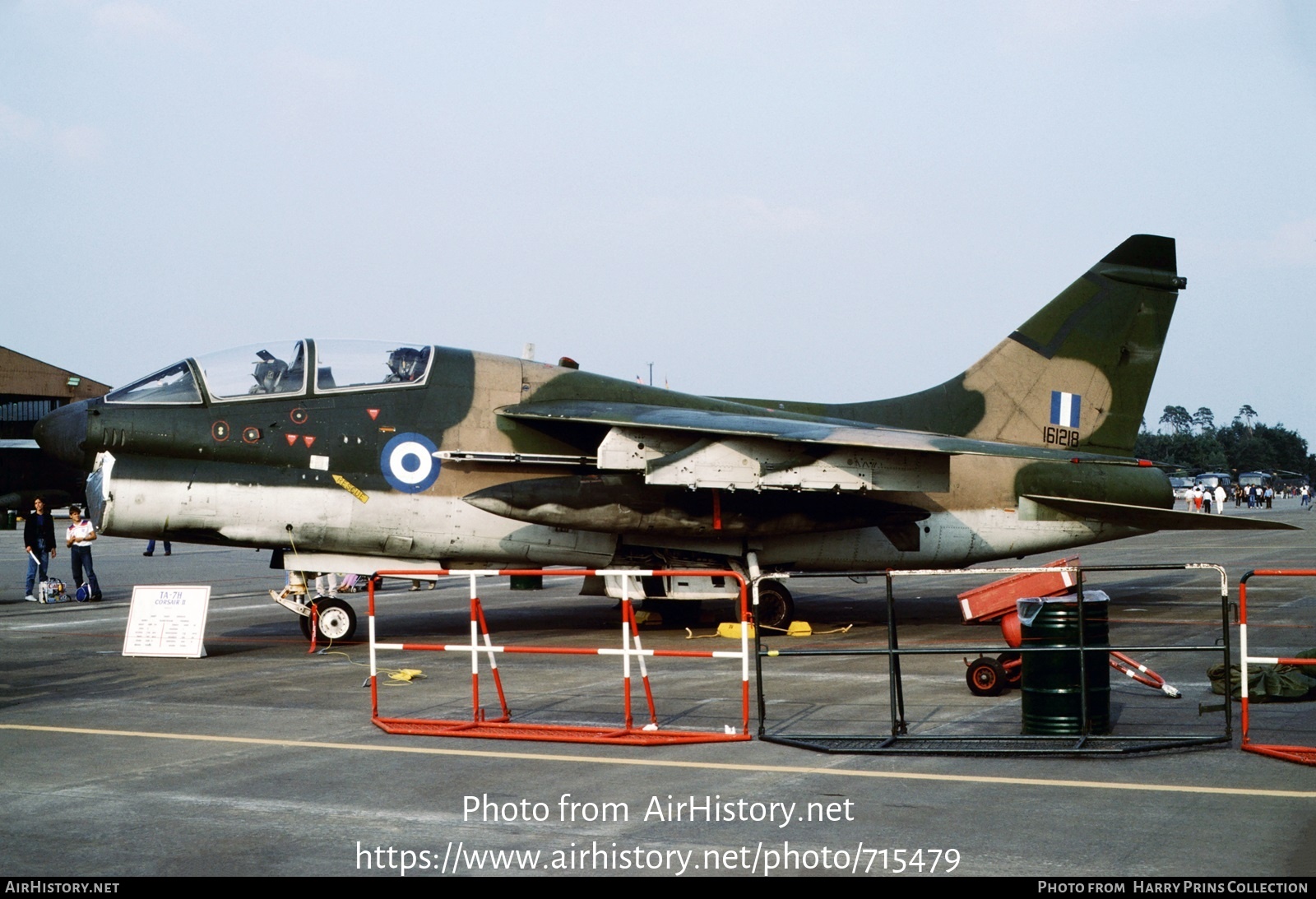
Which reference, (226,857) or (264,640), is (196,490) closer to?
(264,640)

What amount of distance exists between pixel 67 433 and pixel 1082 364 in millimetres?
14224

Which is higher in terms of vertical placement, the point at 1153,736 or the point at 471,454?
the point at 471,454

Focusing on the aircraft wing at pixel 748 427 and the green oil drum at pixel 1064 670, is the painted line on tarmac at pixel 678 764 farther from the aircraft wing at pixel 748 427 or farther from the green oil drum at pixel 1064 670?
the aircraft wing at pixel 748 427

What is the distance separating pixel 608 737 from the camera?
28.5 ft

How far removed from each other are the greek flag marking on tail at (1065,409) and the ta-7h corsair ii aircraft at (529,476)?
3.13 feet

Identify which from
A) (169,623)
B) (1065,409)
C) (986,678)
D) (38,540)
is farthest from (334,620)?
(38,540)

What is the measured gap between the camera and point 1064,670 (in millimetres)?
8453

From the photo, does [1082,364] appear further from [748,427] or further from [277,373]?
[277,373]

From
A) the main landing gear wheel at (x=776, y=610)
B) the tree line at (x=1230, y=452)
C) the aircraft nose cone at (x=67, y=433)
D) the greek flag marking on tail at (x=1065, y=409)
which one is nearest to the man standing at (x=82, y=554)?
the aircraft nose cone at (x=67, y=433)

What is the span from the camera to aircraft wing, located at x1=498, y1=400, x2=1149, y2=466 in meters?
13.9

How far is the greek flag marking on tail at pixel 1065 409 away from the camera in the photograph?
1772cm

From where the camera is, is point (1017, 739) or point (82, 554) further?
point (82, 554)
